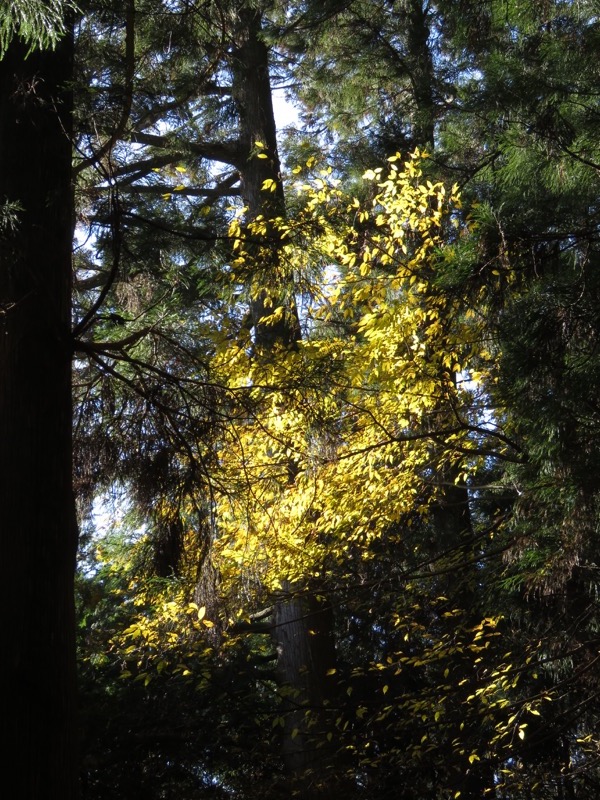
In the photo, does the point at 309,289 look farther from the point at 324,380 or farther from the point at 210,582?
the point at 210,582

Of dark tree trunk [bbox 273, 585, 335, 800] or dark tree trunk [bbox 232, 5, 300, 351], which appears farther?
dark tree trunk [bbox 232, 5, 300, 351]

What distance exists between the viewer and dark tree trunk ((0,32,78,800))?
3.65 metres

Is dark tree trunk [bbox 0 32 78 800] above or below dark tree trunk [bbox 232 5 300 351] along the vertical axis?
below

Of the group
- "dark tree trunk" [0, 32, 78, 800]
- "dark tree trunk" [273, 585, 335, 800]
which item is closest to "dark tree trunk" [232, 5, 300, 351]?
"dark tree trunk" [273, 585, 335, 800]

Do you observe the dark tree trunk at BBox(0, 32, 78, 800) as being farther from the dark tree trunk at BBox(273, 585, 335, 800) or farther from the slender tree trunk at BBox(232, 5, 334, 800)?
the dark tree trunk at BBox(273, 585, 335, 800)

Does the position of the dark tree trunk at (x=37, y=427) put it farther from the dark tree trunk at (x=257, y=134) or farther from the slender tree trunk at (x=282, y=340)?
the dark tree trunk at (x=257, y=134)

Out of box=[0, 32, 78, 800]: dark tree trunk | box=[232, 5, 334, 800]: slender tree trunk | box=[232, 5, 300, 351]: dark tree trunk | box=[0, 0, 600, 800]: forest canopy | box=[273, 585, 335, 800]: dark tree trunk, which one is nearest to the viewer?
box=[0, 32, 78, 800]: dark tree trunk

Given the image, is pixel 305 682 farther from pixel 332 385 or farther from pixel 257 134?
pixel 257 134

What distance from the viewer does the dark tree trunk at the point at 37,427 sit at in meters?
3.65

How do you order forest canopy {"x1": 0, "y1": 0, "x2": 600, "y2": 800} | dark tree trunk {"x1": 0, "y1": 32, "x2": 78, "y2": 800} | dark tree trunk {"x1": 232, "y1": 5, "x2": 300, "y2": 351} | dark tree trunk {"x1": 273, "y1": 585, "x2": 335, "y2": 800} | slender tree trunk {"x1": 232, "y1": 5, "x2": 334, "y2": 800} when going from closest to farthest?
dark tree trunk {"x1": 0, "y1": 32, "x2": 78, "y2": 800} → forest canopy {"x1": 0, "y1": 0, "x2": 600, "y2": 800} → slender tree trunk {"x1": 232, "y1": 5, "x2": 334, "y2": 800} → dark tree trunk {"x1": 273, "y1": 585, "x2": 335, "y2": 800} → dark tree trunk {"x1": 232, "y1": 5, "x2": 300, "y2": 351}

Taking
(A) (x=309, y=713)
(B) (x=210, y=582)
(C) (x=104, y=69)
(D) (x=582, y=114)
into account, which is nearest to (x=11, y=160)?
(C) (x=104, y=69)

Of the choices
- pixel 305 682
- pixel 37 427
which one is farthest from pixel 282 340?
pixel 37 427

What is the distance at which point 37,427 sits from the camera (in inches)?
161

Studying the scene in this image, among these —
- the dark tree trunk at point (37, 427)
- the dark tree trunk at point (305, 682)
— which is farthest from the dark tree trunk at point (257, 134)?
the dark tree trunk at point (37, 427)
